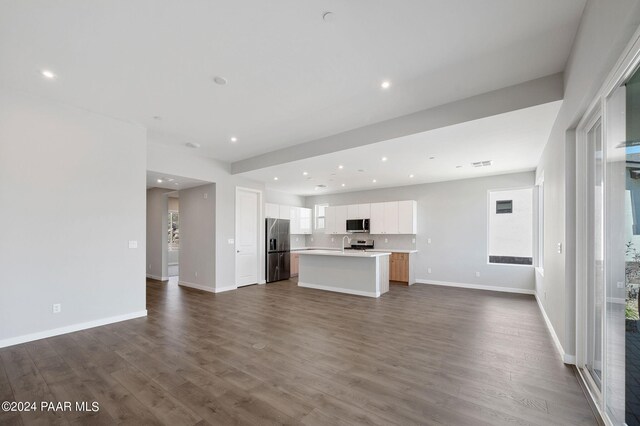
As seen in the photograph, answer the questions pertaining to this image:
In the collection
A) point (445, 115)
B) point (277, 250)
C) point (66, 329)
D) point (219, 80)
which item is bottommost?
point (66, 329)

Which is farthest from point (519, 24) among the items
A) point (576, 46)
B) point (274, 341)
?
point (274, 341)

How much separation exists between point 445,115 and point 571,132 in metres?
1.36

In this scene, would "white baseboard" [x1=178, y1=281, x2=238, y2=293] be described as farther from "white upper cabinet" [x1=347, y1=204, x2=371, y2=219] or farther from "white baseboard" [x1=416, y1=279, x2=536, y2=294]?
"white baseboard" [x1=416, y1=279, x2=536, y2=294]

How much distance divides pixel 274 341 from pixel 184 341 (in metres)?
1.14


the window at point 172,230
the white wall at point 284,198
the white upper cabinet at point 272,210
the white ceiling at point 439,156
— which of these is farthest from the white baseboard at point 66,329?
the window at point 172,230

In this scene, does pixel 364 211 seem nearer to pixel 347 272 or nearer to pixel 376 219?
pixel 376 219

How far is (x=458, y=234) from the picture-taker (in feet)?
23.9

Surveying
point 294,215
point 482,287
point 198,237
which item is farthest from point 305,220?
point 482,287

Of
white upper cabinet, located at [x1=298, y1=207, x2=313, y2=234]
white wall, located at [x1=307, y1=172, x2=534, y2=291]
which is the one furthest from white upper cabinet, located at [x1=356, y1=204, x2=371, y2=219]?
white upper cabinet, located at [x1=298, y1=207, x2=313, y2=234]

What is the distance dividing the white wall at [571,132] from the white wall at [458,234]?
2833 mm

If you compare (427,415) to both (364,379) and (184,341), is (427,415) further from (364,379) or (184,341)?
(184,341)

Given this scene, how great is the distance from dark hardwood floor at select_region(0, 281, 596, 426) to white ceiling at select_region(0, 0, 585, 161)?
3100mm

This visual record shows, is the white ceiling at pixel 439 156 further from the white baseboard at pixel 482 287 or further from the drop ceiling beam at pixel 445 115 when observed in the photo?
the white baseboard at pixel 482 287

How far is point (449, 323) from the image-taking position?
4.22m
